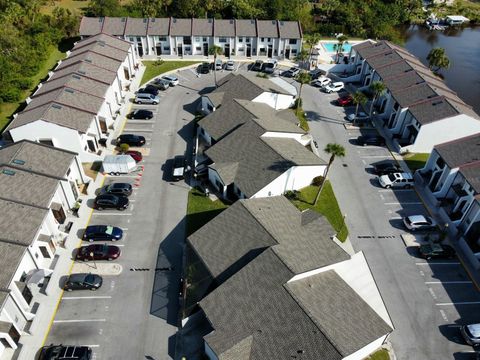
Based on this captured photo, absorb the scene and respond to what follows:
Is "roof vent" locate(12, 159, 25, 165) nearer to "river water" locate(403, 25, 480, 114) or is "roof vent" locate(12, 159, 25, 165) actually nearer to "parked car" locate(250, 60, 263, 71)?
"parked car" locate(250, 60, 263, 71)

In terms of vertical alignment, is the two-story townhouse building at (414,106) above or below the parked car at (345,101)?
above

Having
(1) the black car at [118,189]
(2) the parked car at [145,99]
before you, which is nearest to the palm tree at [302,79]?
(2) the parked car at [145,99]

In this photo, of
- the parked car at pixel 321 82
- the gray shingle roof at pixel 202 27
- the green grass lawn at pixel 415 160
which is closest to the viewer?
the green grass lawn at pixel 415 160

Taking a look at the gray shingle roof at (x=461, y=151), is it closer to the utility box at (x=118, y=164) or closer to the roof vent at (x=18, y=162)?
the utility box at (x=118, y=164)

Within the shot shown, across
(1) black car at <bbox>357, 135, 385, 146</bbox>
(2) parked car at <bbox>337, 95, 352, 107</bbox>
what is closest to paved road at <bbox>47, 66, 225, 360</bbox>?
(1) black car at <bbox>357, 135, 385, 146</bbox>

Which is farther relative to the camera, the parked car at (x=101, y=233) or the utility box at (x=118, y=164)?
the utility box at (x=118, y=164)

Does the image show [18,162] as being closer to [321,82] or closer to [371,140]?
[371,140]

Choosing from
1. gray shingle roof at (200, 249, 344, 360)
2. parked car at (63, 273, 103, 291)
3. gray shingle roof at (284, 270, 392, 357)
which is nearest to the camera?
gray shingle roof at (200, 249, 344, 360)

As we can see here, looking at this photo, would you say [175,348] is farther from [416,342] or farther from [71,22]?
[71,22]
